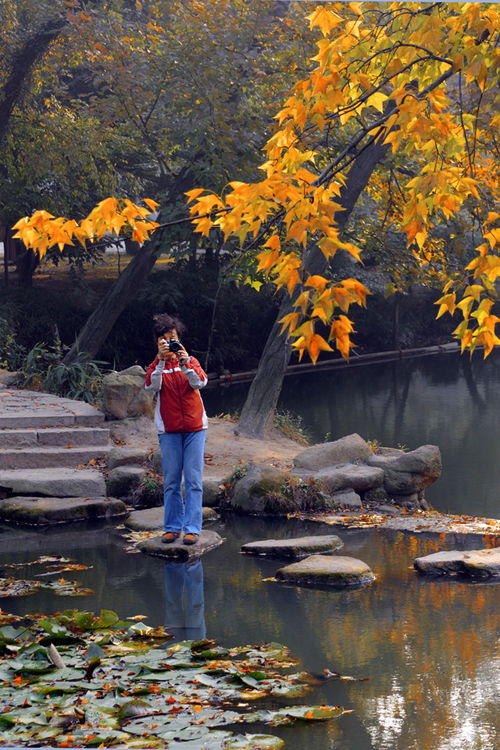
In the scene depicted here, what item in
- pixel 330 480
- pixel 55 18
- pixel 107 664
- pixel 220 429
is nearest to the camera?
pixel 107 664

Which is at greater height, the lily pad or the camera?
the camera

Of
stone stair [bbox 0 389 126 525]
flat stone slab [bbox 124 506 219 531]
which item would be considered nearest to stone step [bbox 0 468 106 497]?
stone stair [bbox 0 389 126 525]

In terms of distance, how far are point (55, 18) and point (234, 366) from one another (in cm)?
743

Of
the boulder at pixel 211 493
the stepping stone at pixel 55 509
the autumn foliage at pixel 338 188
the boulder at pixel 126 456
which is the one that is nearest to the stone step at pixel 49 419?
the boulder at pixel 126 456

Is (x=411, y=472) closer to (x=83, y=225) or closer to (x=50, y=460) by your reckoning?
(x=50, y=460)

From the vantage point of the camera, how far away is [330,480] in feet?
25.9

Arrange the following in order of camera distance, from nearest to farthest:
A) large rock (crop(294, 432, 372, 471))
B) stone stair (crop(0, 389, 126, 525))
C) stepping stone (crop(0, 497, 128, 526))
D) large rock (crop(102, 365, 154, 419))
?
stepping stone (crop(0, 497, 128, 526)) → stone stair (crop(0, 389, 126, 525)) → large rock (crop(294, 432, 372, 471)) → large rock (crop(102, 365, 154, 419))

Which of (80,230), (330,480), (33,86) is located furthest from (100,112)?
(80,230)

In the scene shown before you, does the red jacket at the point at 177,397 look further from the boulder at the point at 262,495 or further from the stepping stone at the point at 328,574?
the boulder at the point at 262,495

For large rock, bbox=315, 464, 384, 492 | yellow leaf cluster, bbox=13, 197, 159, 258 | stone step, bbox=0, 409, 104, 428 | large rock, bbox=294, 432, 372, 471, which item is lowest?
large rock, bbox=315, 464, 384, 492

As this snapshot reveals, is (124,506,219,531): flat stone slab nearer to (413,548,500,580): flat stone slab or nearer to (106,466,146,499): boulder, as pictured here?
(106,466,146,499): boulder

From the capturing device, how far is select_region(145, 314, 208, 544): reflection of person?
591cm

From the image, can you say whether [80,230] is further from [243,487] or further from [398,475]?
[398,475]

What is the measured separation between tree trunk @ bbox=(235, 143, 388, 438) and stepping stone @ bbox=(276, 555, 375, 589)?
472 centimetres
